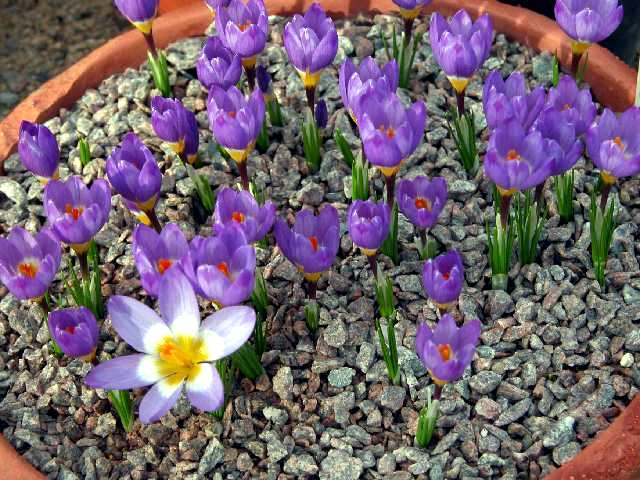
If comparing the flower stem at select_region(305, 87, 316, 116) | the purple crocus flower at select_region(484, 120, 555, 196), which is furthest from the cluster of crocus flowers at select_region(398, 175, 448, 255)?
the flower stem at select_region(305, 87, 316, 116)

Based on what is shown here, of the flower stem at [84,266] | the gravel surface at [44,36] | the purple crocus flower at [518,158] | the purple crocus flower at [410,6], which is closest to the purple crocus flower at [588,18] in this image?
the purple crocus flower at [410,6]

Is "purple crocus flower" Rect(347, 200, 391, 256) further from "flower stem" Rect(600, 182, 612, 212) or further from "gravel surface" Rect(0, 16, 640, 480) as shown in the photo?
"flower stem" Rect(600, 182, 612, 212)

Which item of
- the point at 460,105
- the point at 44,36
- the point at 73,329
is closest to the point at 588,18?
the point at 460,105

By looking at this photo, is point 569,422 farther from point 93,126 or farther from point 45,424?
point 93,126

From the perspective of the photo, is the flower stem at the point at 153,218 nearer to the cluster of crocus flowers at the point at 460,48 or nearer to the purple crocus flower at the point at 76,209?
the purple crocus flower at the point at 76,209

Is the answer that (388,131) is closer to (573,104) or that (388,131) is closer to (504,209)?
(504,209)

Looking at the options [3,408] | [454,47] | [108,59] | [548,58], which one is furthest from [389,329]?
[108,59]
